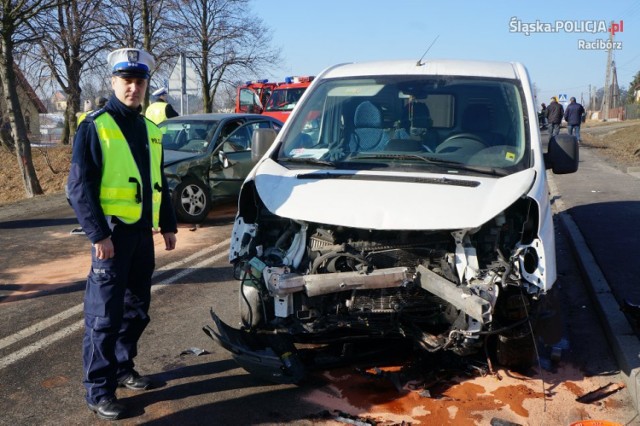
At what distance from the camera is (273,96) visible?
22.8m

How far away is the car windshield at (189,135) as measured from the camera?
10617 millimetres

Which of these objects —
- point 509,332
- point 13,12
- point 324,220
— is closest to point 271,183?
point 324,220

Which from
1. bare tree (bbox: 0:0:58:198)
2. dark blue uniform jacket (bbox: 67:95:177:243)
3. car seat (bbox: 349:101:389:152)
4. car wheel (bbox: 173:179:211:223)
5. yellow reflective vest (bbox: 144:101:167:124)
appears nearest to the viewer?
dark blue uniform jacket (bbox: 67:95:177:243)

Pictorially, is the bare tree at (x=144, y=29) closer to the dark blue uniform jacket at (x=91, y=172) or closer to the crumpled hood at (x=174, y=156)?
the crumpled hood at (x=174, y=156)

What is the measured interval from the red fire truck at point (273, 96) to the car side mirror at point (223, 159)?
10.9 m

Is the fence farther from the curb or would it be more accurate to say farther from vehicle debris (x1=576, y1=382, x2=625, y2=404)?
vehicle debris (x1=576, y1=382, x2=625, y2=404)

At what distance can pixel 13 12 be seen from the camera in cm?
1412

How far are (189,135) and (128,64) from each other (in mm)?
7106

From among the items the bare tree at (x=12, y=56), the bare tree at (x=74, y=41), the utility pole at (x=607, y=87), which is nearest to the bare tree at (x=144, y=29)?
the bare tree at (x=74, y=41)

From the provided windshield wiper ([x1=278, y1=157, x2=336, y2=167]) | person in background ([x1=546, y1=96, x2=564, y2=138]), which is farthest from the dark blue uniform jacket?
person in background ([x1=546, y1=96, x2=564, y2=138])

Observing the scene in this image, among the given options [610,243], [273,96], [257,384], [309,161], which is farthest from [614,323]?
[273,96]

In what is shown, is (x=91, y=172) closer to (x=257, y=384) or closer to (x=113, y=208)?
(x=113, y=208)

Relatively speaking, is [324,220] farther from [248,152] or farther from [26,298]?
[248,152]

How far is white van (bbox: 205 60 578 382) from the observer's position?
3.85 m
